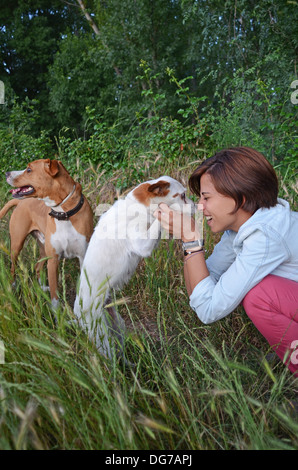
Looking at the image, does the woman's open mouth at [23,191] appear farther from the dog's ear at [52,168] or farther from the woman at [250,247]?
the woman at [250,247]

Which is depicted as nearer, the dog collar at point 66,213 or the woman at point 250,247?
the woman at point 250,247

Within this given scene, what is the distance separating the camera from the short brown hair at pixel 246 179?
7.89 feet

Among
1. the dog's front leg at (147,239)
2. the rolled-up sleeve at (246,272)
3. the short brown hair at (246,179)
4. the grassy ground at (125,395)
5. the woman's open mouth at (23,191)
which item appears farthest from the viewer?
the woman's open mouth at (23,191)

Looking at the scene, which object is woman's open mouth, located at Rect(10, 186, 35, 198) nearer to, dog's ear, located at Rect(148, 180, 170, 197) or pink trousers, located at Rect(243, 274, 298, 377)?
dog's ear, located at Rect(148, 180, 170, 197)

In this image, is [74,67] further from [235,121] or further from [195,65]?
[235,121]

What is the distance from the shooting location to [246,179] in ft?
7.89

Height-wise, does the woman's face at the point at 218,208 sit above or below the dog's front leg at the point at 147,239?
above

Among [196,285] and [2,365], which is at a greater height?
[196,285]

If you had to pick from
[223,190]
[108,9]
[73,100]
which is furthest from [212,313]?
[108,9]

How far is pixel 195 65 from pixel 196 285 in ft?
53.2

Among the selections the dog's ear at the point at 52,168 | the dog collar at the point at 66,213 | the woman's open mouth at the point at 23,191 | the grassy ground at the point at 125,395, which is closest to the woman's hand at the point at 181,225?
the grassy ground at the point at 125,395
